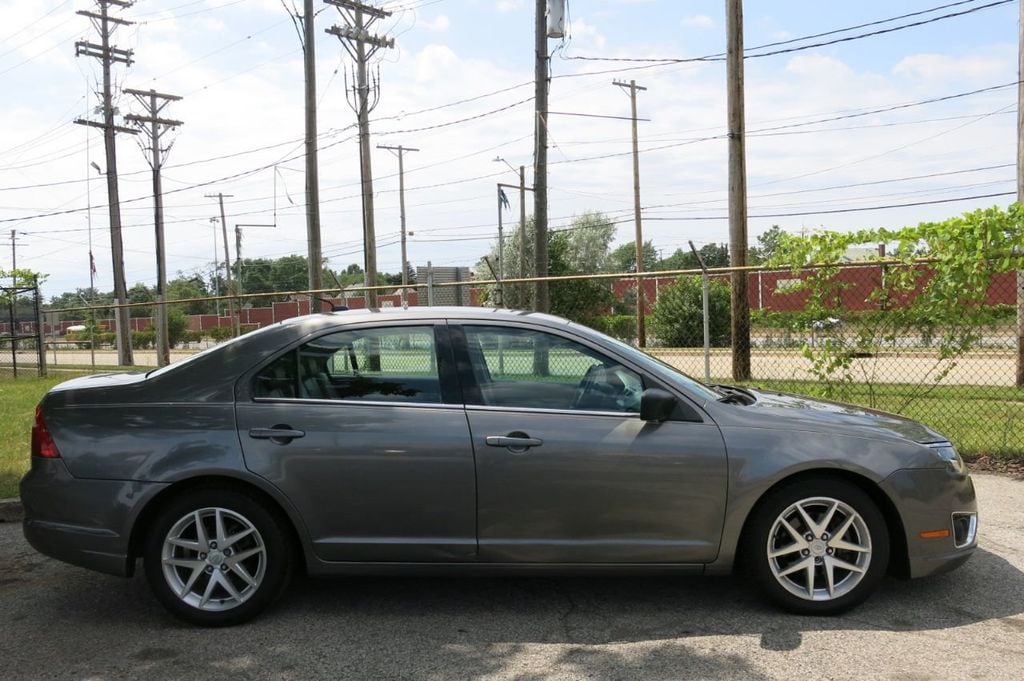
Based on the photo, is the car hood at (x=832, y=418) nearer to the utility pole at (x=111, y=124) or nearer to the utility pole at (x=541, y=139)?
the utility pole at (x=541, y=139)

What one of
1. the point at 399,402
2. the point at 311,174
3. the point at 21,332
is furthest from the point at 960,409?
the point at 21,332

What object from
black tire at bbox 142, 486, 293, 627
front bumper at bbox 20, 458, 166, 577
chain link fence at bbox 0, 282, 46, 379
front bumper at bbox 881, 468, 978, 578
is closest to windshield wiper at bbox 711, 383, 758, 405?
front bumper at bbox 881, 468, 978, 578

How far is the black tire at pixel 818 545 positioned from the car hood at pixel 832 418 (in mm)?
292

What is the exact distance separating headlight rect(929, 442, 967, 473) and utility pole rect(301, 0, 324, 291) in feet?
52.4

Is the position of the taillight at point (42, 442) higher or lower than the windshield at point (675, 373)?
lower

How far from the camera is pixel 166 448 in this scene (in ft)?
13.3

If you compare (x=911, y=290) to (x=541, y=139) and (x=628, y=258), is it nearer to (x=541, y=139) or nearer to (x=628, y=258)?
(x=541, y=139)

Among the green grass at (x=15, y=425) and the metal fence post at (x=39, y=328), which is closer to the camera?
the green grass at (x=15, y=425)

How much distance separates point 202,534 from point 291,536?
414 millimetres

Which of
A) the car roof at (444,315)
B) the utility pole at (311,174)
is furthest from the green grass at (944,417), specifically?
the utility pole at (311,174)

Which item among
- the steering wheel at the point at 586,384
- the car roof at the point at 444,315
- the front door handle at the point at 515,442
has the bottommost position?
the front door handle at the point at 515,442

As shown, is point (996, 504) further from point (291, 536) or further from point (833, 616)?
point (291, 536)

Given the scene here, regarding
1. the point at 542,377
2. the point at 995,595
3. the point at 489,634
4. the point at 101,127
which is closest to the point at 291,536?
the point at 489,634

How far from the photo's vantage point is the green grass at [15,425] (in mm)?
7395
